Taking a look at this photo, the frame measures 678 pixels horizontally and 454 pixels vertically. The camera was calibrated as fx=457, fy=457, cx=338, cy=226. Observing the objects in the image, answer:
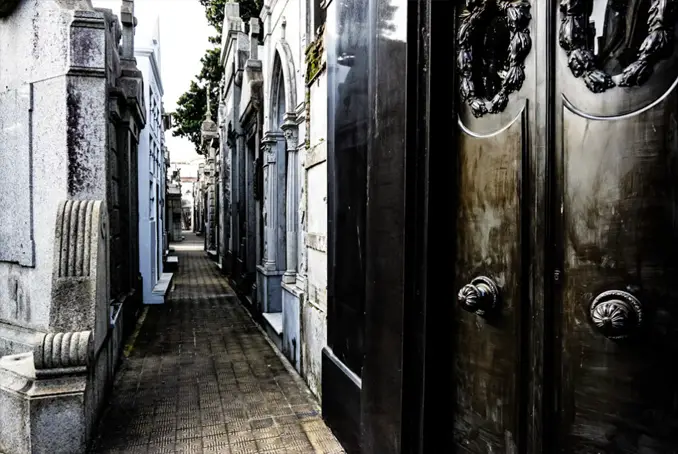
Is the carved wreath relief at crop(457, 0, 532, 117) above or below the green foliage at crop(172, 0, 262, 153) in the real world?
below

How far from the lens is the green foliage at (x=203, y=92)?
2305 centimetres

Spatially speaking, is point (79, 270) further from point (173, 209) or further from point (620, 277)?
point (173, 209)

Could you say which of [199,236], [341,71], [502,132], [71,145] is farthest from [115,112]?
[199,236]

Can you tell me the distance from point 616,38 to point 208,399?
4328mm

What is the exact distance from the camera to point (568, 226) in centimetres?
132

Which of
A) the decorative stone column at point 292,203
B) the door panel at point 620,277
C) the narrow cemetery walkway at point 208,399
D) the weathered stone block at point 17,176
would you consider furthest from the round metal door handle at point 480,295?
the weathered stone block at point 17,176

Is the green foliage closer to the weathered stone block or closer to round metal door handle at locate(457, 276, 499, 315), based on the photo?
the weathered stone block

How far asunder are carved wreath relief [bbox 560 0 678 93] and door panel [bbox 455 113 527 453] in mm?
264

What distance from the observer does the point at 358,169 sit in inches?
101

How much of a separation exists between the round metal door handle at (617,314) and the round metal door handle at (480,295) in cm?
39

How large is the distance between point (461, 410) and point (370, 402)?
0.59m

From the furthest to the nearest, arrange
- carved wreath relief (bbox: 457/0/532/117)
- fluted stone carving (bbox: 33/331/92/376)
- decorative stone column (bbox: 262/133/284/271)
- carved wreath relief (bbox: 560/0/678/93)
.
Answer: decorative stone column (bbox: 262/133/284/271)
fluted stone carving (bbox: 33/331/92/376)
carved wreath relief (bbox: 457/0/532/117)
carved wreath relief (bbox: 560/0/678/93)

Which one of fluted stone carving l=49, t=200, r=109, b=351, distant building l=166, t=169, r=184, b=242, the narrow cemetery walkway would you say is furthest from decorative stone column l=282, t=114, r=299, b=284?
distant building l=166, t=169, r=184, b=242

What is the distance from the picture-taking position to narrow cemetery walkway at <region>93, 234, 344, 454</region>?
11.6 ft
